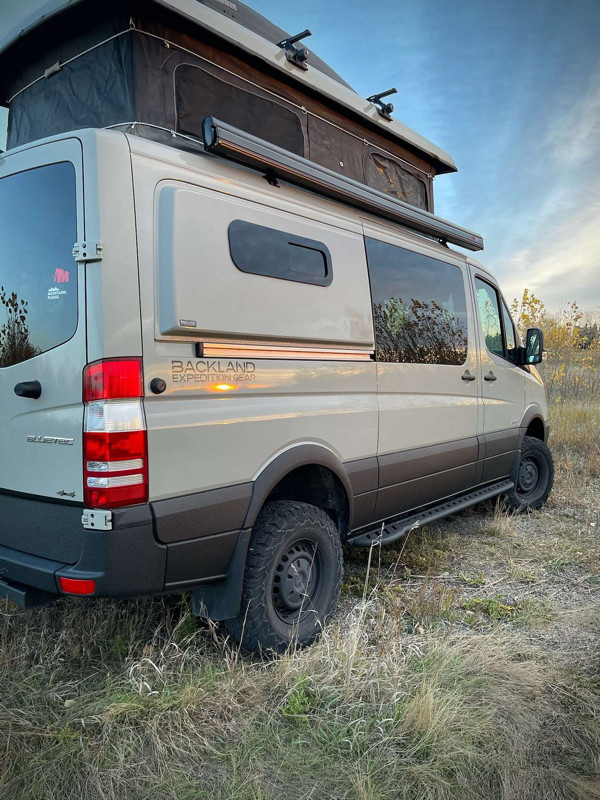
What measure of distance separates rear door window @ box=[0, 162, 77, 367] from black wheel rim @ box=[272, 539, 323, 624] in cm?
149

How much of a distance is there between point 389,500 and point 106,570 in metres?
2.04

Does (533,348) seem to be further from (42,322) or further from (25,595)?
(25,595)

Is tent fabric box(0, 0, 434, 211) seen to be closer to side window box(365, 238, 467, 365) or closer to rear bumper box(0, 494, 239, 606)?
side window box(365, 238, 467, 365)

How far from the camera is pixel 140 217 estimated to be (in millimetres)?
2510

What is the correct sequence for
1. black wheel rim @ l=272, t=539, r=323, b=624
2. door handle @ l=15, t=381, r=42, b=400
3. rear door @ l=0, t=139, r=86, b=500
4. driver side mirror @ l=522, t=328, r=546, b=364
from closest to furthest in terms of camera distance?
rear door @ l=0, t=139, r=86, b=500
door handle @ l=15, t=381, r=42, b=400
black wheel rim @ l=272, t=539, r=323, b=624
driver side mirror @ l=522, t=328, r=546, b=364

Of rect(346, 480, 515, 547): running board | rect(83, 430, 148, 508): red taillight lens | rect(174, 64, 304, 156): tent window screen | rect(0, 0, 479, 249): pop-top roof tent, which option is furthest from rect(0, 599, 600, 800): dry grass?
rect(174, 64, 304, 156): tent window screen

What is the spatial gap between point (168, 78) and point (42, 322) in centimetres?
147

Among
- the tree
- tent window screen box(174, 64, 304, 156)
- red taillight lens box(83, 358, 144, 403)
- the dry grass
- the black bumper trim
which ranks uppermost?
tent window screen box(174, 64, 304, 156)

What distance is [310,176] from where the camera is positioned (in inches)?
133

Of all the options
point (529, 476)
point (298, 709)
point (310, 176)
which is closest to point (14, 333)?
point (310, 176)

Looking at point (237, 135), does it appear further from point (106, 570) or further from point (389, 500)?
point (389, 500)

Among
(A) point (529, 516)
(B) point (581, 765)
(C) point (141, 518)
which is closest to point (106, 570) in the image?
(C) point (141, 518)

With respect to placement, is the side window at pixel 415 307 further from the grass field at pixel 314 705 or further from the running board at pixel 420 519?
the grass field at pixel 314 705

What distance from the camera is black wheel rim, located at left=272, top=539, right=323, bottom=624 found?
3064 millimetres
